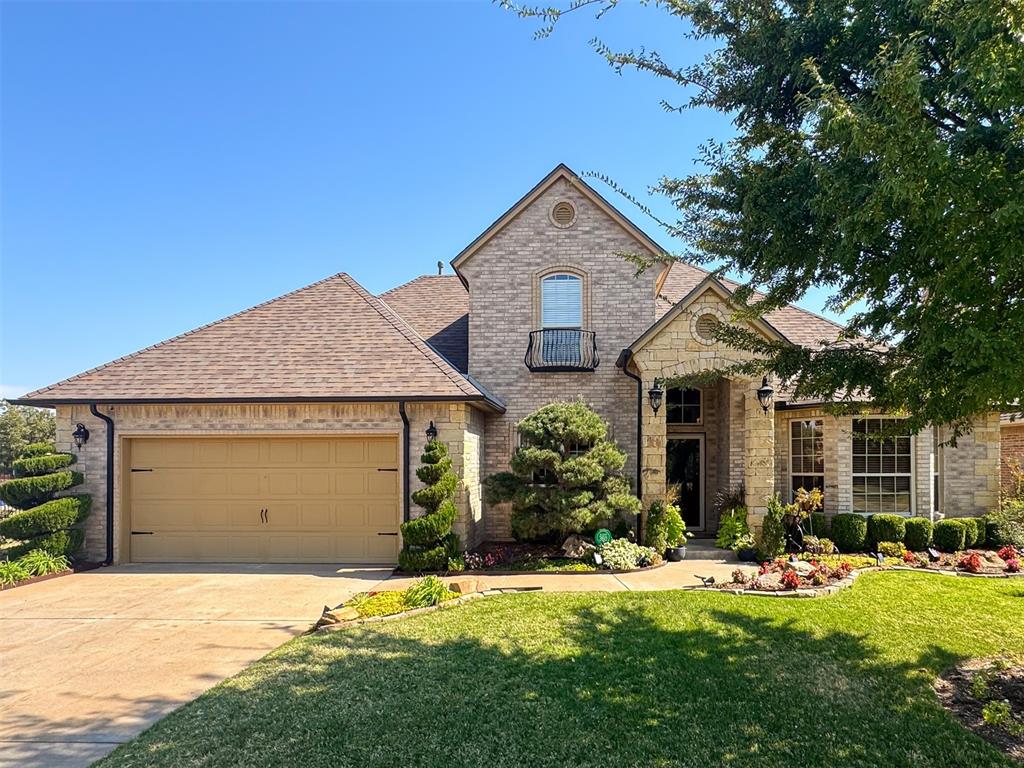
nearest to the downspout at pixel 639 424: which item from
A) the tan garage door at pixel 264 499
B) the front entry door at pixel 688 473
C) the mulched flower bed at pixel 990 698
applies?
the front entry door at pixel 688 473

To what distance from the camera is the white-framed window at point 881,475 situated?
11.7m

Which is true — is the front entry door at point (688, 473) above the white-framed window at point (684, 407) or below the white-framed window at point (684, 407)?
below

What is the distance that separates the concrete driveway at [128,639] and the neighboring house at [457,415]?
127 cm

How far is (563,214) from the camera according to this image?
44.3 feet

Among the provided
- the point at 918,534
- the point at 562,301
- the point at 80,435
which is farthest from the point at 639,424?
the point at 80,435

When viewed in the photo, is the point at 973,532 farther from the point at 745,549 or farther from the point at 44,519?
the point at 44,519

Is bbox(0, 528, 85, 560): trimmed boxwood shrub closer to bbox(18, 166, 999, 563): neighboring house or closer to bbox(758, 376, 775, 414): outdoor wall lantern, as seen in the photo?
bbox(18, 166, 999, 563): neighboring house

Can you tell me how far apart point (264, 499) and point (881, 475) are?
1227cm

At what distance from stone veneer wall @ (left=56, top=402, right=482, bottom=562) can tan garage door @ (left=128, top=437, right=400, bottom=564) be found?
0.29 metres

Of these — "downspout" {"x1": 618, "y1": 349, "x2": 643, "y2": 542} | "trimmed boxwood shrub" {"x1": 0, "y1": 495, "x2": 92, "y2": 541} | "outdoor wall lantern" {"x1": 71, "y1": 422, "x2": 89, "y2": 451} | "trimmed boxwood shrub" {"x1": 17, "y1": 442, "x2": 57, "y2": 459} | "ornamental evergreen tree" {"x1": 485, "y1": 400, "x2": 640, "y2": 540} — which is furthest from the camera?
"downspout" {"x1": 618, "y1": 349, "x2": 643, "y2": 542}

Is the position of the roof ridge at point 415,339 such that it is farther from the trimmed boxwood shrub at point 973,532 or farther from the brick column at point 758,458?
the trimmed boxwood shrub at point 973,532

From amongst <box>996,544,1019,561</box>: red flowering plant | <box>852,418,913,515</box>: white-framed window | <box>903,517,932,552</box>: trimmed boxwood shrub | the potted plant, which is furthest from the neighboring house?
<box>996,544,1019,561</box>: red flowering plant

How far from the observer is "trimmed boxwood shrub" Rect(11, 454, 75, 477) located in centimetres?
991

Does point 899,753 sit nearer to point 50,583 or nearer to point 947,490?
point 947,490
